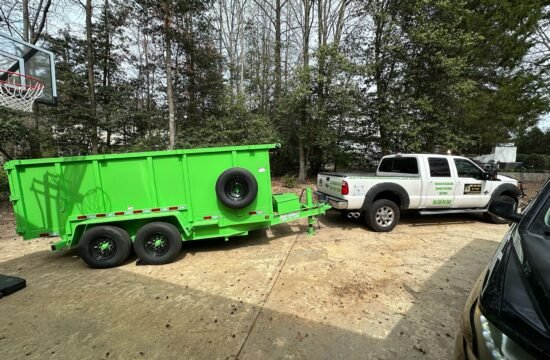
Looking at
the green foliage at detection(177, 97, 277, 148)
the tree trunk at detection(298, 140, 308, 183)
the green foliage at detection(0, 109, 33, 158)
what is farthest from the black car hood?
the green foliage at detection(0, 109, 33, 158)

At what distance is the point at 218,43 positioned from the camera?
15.8 metres

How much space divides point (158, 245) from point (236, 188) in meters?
1.69

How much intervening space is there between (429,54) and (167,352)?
1333 centimetres

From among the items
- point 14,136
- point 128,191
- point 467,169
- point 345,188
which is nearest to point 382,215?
point 345,188

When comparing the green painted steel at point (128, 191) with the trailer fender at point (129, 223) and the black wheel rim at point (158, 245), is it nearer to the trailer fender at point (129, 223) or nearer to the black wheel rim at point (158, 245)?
the trailer fender at point (129, 223)

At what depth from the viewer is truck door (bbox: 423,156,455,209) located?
6.06m

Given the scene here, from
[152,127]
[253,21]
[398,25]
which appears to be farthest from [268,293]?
[253,21]

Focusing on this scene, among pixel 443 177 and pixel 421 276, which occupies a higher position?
pixel 443 177

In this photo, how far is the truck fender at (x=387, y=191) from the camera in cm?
570

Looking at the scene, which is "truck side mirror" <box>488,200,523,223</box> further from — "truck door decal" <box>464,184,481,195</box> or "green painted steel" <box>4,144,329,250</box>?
"truck door decal" <box>464,184,481,195</box>

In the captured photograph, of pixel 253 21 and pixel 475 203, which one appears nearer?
pixel 475 203

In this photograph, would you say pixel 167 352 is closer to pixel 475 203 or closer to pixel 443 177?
pixel 443 177

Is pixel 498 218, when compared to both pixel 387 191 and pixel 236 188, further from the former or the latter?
pixel 236 188

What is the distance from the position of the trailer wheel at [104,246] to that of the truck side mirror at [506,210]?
5066mm
